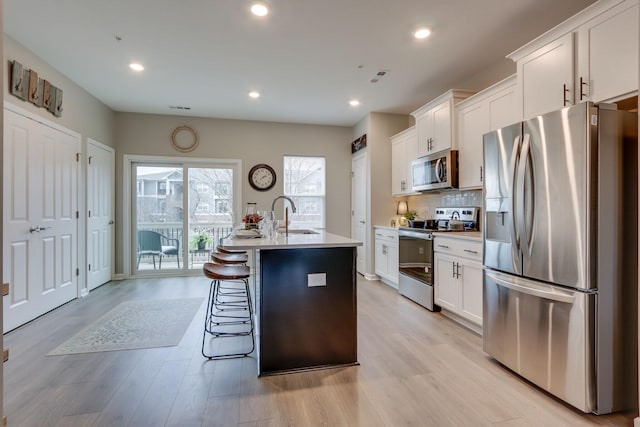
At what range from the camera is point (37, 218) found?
3.35 metres

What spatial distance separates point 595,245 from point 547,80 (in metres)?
1.32

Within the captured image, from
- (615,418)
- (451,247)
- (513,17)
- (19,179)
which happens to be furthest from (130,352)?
(513,17)

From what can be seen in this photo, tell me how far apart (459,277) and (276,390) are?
2042mm

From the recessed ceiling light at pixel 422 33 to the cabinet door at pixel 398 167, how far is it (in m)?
1.97

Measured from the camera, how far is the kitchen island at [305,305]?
7.41 ft

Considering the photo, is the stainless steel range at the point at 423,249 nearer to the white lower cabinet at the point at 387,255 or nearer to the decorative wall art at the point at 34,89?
the white lower cabinet at the point at 387,255

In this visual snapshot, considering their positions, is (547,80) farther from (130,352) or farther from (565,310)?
(130,352)

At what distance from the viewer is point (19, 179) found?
3.11 metres

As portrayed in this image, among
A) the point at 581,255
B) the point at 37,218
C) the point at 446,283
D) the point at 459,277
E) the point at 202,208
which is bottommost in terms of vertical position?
the point at 446,283

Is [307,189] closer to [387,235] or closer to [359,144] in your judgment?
[359,144]

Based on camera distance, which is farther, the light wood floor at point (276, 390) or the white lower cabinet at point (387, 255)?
the white lower cabinet at point (387, 255)

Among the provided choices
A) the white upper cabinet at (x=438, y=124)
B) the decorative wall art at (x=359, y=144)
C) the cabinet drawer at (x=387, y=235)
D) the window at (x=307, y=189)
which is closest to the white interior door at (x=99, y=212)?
the window at (x=307, y=189)

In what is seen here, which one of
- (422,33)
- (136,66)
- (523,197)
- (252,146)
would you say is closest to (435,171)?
(422,33)

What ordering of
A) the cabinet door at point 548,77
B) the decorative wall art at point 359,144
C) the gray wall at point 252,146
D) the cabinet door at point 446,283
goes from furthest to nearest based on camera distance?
1. the decorative wall art at point 359,144
2. the gray wall at point 252,146
3. the cabinet door at point 446,283
4. the cabinet door at point 548,77
